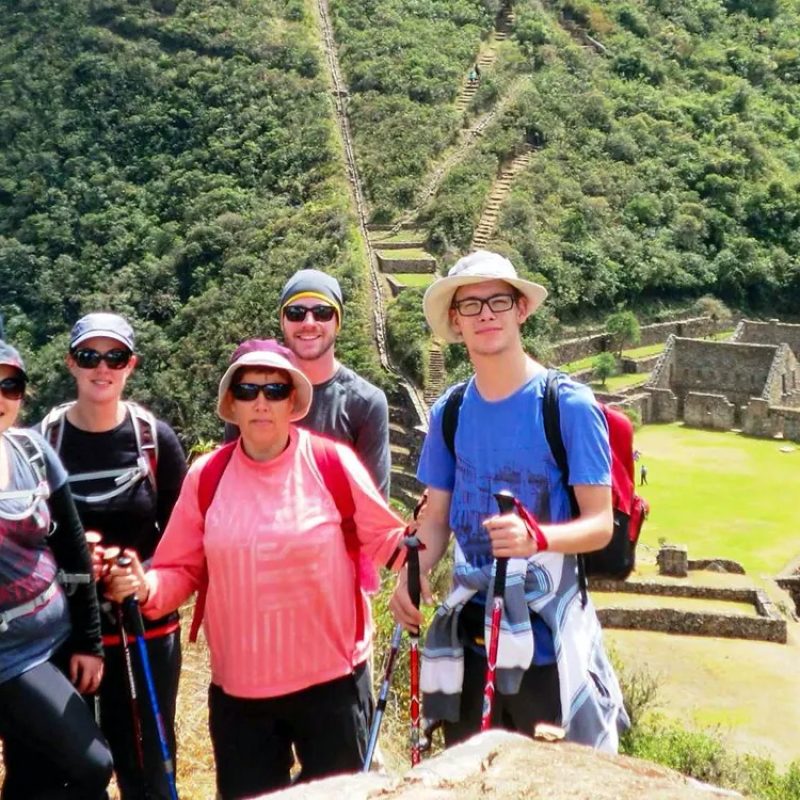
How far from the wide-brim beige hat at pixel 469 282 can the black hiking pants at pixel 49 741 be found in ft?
5.17

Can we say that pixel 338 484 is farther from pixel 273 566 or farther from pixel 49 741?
pixel 49 741

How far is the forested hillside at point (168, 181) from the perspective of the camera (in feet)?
90.1

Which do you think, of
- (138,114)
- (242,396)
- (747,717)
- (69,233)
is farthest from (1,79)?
(242,396)

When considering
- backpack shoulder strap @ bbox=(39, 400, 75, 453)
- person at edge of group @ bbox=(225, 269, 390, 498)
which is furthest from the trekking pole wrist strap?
backpack shoulder strap @ bbox=(39, 400, 75, 453)

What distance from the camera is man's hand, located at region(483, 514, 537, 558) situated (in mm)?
2789

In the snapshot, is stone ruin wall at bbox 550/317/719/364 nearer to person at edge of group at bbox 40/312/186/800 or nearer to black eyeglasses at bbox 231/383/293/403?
person at edge of group at bbox 40/312/186/800

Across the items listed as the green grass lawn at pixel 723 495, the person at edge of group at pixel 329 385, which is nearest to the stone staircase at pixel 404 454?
the green grass lawn at pixel 723 495

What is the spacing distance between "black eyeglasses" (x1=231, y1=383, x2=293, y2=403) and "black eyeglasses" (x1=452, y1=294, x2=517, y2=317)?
626 millimetres

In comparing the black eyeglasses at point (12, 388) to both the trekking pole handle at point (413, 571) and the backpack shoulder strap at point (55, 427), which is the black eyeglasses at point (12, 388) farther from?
the trekking pole handle at point (413, 571)

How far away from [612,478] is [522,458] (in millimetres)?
303

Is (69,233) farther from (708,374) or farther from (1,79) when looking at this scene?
(708,374)

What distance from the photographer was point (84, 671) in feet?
10.6

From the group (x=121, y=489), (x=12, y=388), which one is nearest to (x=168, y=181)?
(x=121, y=489)

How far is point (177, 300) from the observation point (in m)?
30.8
